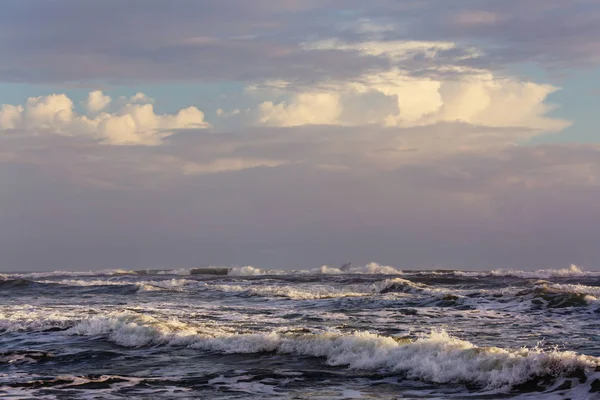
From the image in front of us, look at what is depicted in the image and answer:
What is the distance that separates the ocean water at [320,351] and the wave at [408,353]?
0.03 m

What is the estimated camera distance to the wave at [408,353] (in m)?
14.5

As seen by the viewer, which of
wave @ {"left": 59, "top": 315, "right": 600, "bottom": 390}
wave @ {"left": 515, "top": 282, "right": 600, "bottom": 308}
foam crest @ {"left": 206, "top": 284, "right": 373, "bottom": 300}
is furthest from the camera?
foam crest @ {"left": 206, "top": 284, "right": 373, "bottom": 300}

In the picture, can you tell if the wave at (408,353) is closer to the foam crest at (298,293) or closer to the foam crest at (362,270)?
the foam crest at (298,293)

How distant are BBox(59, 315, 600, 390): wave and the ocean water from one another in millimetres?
30

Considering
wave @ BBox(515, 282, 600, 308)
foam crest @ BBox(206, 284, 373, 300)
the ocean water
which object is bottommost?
the ocean water

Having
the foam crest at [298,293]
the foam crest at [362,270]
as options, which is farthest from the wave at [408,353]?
the foam crest at [362,270]

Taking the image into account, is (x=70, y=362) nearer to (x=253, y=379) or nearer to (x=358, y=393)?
(x=253, y=379)

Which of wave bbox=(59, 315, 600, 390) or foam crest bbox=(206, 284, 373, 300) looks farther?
foam crest bbox=(206, 284, 373, 300)

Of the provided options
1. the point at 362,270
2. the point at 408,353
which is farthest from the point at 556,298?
the point at 362,270

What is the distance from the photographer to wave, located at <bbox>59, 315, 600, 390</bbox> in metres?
14.5

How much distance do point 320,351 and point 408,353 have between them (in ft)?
8.91

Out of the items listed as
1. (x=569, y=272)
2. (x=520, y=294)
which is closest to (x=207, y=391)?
(x=520, y=294)

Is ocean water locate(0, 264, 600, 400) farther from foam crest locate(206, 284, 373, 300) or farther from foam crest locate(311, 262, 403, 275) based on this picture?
foam crest locate(311, 262, 403, 275)

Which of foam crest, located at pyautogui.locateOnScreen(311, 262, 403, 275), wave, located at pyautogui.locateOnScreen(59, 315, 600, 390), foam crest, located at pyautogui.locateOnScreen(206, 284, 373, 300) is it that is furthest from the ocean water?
foam crest, located at pyautogui.locateOnScreen(311, 262, 403, 275)
